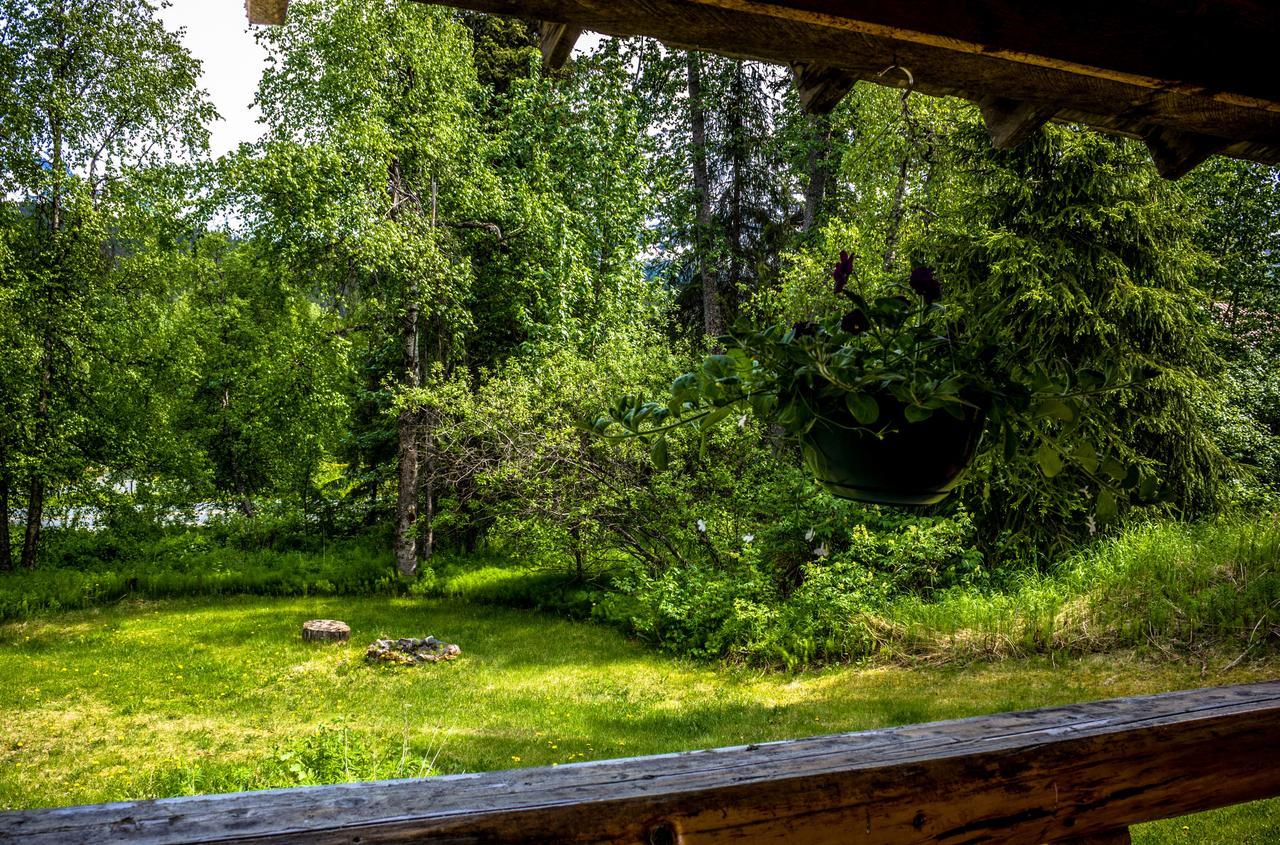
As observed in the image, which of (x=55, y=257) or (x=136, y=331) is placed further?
(x=136, y=331)

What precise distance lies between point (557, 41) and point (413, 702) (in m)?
6.21

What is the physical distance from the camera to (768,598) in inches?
282

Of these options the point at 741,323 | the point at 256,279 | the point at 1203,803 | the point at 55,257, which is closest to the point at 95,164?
the point at 55,257

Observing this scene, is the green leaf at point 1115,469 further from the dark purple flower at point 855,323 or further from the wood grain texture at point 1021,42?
the wood grain texture at point 1021,42

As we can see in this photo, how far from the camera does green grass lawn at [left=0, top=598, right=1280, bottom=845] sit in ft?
15.2

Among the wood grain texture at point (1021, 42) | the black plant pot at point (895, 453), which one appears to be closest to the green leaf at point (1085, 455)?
the black plant pot at point (895, 453)

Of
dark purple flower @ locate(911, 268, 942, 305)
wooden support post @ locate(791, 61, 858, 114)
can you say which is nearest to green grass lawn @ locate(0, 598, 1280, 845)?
dark purple flower @ locate(911, 268, 942, 305)

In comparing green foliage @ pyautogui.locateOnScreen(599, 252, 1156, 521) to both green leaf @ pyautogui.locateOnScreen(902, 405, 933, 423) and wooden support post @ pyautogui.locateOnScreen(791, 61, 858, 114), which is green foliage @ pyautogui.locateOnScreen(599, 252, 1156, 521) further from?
wooden support post @ pyautogui.locateOnScreen(791, 61, 858, 114)

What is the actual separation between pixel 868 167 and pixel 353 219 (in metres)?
6.19

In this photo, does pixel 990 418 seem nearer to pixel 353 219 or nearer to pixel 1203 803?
pixel 1203 803

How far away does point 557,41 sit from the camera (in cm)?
118

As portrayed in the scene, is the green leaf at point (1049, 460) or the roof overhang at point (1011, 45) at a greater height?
the roof overhang at point (1011, 45)

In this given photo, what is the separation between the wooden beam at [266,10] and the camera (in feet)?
3.26

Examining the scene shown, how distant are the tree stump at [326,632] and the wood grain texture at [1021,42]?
27.5 ft
